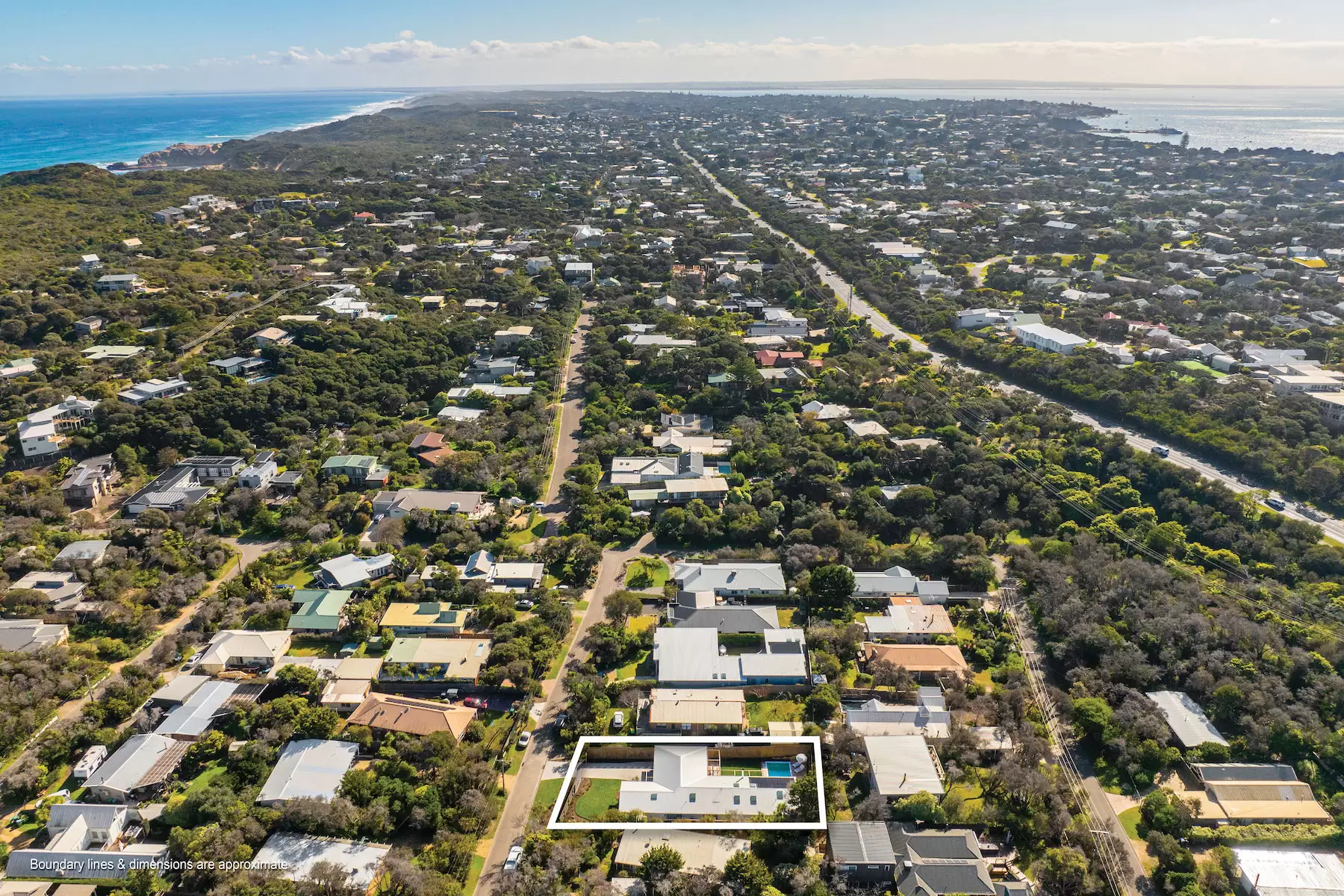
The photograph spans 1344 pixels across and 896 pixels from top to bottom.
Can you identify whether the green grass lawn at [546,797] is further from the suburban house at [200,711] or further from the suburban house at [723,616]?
the suburban house at [200,711]

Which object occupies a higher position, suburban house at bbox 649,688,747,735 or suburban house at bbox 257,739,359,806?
suburban house at bbox 257,739,359,806

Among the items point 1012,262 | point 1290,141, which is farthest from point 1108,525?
point 1290,141

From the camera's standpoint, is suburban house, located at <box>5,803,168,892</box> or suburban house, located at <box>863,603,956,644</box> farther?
suburban house, located at <box>863,603,956,644</box>

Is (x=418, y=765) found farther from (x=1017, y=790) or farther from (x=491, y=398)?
(x=491, y=398)

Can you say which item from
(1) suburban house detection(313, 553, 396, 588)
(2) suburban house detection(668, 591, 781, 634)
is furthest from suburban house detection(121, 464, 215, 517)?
(2) suburban house detection(668, 591, 781, 634)

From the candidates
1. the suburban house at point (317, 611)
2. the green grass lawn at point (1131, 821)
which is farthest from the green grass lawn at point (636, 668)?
the green grass lawn at point (1131, 821)

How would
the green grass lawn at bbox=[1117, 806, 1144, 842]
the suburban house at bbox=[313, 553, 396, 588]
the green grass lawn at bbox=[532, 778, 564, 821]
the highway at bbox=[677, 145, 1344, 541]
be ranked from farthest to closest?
the highway at bbox=[677, 145, 1344, 541] → the suburban house at bbox=[313, 553, 396, 588] → the green grass lawn at bbox=[532, 778, 564, 821] → the green grass lawn at bbox=[1117, 806, 1144, 842]

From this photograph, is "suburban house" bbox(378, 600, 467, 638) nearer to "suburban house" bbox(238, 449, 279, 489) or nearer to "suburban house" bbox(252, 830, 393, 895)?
"suburban house" bbox(252, 830, 393, 895)
